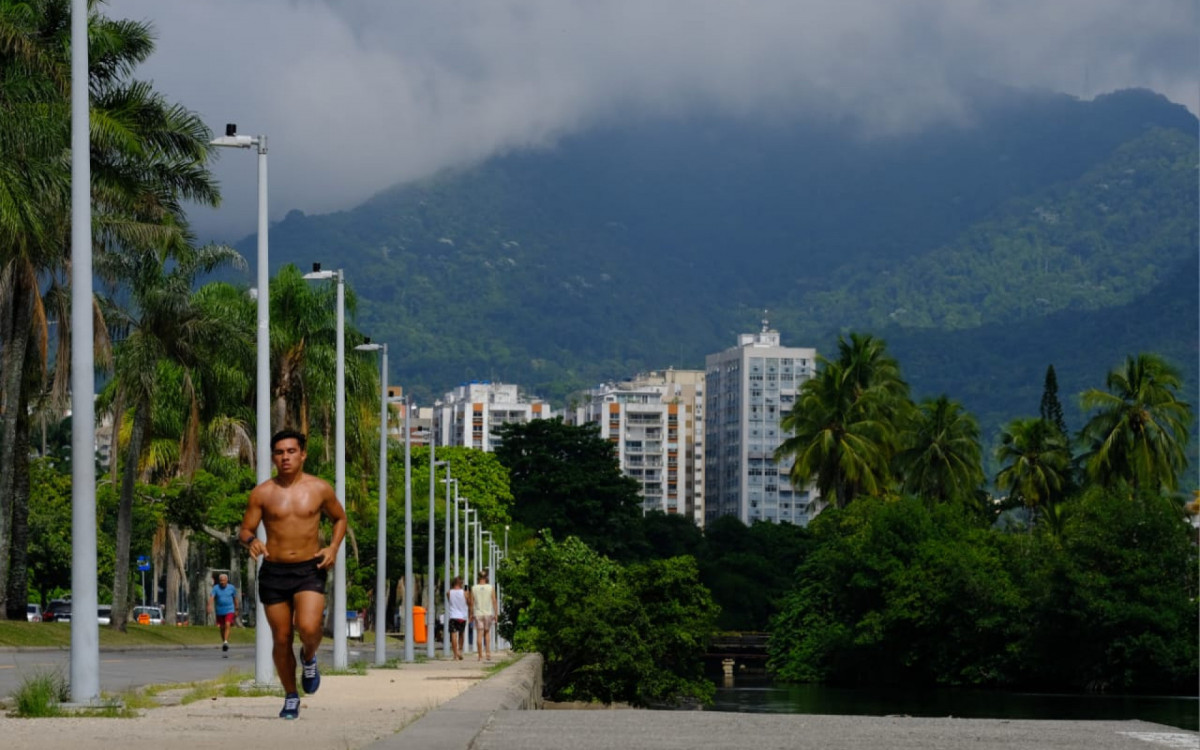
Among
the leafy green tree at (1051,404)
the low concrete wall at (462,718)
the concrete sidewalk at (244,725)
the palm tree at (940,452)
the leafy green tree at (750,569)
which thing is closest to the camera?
the low concrete wall at (462,718)

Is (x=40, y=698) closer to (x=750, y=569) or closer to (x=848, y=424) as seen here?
(x=848, y=424)

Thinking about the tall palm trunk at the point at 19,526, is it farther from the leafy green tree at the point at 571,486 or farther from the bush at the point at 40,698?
the leafy green tree at the point at 571,486

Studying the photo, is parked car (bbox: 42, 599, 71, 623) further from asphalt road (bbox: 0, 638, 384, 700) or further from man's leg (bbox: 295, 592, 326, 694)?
man's leg (bbox: 295, 592, 326, 694)

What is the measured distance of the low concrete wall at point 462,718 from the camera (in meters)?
11.9

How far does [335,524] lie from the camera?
13.9 metres

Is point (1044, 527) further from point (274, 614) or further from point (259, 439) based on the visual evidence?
point (274, 614)

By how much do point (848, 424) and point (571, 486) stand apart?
42.0m

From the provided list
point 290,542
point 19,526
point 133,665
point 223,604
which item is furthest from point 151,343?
point 290,542

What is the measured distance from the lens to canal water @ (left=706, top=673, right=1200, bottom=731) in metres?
49.7

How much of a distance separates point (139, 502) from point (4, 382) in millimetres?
27545

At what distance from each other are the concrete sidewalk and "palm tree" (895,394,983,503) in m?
74.3

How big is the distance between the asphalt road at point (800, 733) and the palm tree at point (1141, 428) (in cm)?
6376

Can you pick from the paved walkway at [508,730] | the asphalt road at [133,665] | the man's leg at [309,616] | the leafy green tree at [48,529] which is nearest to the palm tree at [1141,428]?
the asphalt road at [133,665]

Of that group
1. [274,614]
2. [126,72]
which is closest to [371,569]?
[126,72]
